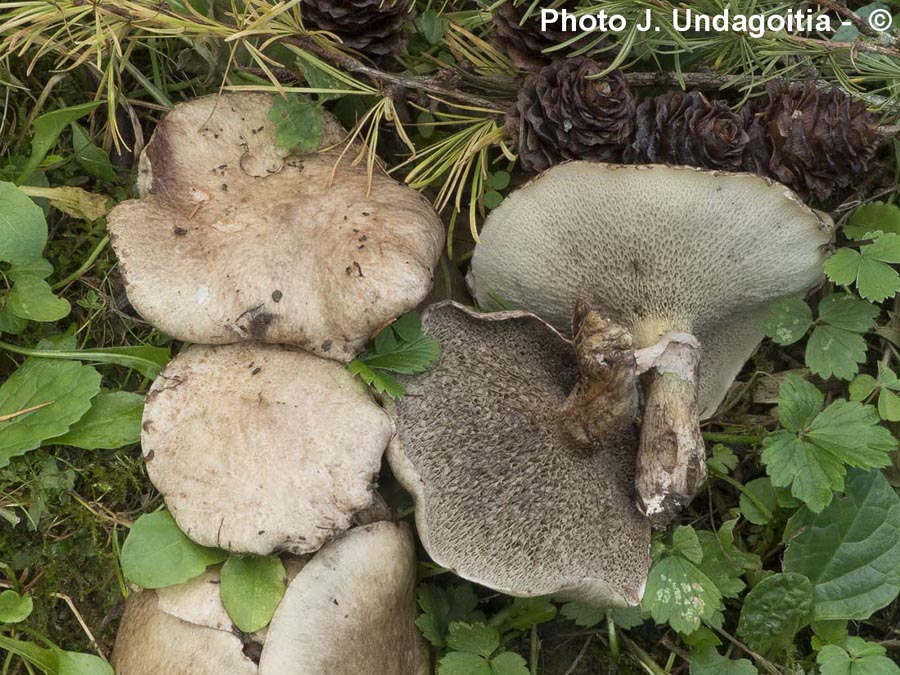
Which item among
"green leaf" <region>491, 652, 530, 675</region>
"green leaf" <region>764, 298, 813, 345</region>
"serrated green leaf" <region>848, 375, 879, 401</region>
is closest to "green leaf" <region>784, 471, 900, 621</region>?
"serrated green leaf" <region>848, 375, 879, 401</region>

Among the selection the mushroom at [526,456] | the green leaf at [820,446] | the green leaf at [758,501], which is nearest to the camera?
the mushroom at [526,456]

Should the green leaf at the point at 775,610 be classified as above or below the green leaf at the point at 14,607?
above

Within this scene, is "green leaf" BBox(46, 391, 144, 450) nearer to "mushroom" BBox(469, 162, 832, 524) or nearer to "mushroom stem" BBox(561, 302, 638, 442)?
"mushroom" BBox(469, 162, 832, 524)

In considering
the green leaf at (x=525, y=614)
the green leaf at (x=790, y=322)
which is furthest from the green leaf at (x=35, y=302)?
the green leaf at (x=790, y=322)

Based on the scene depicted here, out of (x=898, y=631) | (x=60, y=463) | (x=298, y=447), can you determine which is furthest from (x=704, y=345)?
(x=60, y=463)

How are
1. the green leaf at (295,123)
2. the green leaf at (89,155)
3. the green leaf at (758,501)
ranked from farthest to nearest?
the green leaf at (89,155), the green leaf at (758,501), the green leaf at (295,123)

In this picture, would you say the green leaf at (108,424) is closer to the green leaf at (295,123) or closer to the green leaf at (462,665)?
the green leaf at (295,123)

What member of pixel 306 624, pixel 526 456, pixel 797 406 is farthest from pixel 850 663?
pixel 306 624
